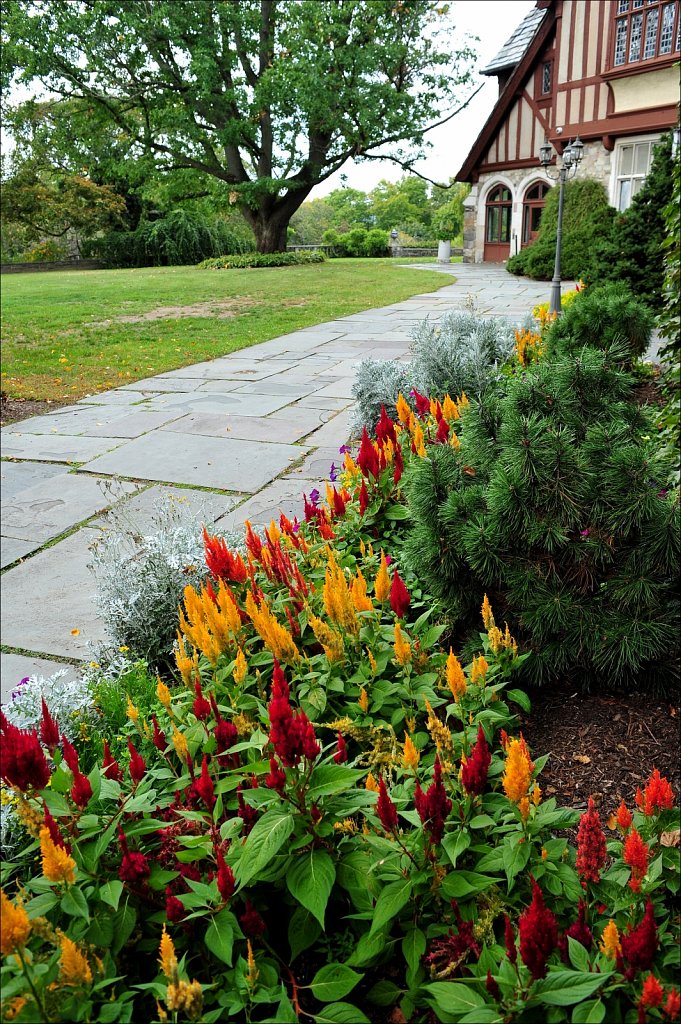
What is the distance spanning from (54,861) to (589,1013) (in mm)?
947

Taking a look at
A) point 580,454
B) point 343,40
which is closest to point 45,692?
point 580,454

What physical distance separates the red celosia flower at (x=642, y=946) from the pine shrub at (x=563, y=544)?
47.9 inches

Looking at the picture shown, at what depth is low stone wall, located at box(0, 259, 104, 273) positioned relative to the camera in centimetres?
3022

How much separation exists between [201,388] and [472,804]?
6.83 meters

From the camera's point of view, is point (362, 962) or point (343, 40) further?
point (343, 40)

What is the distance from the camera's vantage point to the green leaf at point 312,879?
4.82 ft

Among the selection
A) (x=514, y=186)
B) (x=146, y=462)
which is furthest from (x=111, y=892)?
(x=514, y=186)

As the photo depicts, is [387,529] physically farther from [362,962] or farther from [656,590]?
[362,962]

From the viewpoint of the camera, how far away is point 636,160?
20.4 m

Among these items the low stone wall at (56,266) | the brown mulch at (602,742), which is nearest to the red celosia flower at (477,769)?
the brown mulch at (602,742)

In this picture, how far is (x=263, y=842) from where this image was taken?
59.1 inches

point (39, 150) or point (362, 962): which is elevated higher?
point (39, 150)

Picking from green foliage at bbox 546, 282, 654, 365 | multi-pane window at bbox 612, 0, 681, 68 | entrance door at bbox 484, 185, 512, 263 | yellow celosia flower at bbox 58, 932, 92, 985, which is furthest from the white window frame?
yellow celosia flower at bbox 58, 932, 92, 985

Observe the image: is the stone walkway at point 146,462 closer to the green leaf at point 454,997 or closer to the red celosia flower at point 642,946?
the green leaf at point 454,997
